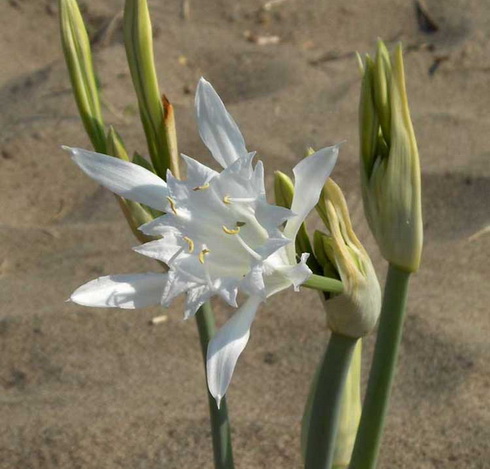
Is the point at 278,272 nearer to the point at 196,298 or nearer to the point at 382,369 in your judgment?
the point at 196,298

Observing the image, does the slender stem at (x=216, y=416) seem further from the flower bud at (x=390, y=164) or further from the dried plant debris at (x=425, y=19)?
the dried plant debris at (x=425, y=19)

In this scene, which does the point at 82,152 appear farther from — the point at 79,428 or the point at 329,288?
the point at 79,428

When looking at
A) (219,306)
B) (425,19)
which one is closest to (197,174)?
(219,306)

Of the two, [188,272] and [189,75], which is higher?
[188,272]

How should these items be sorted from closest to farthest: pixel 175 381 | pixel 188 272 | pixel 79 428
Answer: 1. pixel 188 272
2. pixel 79 428
3. pixel 175 381

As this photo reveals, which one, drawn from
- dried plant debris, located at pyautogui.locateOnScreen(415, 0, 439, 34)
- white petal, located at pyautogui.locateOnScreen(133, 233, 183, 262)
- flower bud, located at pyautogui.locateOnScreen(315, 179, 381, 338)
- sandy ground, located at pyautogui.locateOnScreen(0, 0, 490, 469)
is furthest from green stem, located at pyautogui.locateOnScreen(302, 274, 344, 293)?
dried plant debris, located at pyautogui.locateOnScreen(415, 0, 439, 34)

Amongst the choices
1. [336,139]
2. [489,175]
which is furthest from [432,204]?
[336,139]
